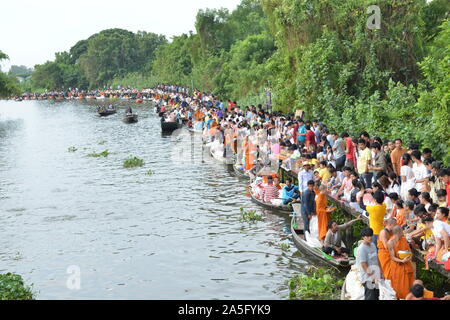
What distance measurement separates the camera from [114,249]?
18312mm

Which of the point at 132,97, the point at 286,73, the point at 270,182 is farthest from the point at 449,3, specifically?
the point at 132,97

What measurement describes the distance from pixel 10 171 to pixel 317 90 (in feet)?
56.5

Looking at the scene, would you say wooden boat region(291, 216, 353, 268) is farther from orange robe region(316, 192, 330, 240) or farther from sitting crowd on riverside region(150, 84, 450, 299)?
orange robe region(316, 192, 330, 240)

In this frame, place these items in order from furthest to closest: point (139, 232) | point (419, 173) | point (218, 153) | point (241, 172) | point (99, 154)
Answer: point (99, 154) → point (218, 153) → point (241, 172) → point (139, 232) → point (419, 173)

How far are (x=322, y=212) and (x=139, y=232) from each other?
23.3 feet

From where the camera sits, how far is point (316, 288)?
13.7 meters

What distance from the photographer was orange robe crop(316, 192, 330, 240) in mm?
15359

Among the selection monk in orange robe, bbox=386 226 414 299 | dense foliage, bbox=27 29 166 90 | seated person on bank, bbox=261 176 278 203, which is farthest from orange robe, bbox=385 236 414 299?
dense foliage, bbox=27 29 166 90

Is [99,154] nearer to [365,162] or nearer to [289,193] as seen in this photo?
[289,193]

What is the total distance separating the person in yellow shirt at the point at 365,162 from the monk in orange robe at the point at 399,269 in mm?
6438

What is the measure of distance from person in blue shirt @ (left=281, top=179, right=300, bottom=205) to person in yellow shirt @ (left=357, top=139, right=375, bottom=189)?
310 centimetres

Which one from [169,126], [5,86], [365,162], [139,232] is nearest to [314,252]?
[365,162]
